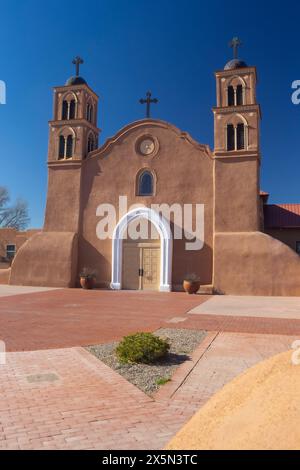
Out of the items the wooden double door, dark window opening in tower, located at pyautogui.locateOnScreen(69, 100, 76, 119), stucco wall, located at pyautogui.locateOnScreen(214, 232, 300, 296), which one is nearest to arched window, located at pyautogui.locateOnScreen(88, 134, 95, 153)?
dark window opening in tower, located at pyautogui.locateOnScreen(69, 100, 76, 119)

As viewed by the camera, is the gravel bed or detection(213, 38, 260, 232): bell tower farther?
detection(213, 38, 260, 232): bell tower

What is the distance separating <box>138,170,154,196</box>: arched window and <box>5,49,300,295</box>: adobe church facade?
2.4 inches

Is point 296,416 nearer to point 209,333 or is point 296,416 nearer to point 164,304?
point 209,333

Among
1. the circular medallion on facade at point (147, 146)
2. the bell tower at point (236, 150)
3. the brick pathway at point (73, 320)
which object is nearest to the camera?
the brick pathway at point (73, 320)

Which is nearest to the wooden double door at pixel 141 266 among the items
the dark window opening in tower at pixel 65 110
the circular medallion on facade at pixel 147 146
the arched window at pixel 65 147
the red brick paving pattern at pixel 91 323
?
the circular medallion on facade at pixel 147 146

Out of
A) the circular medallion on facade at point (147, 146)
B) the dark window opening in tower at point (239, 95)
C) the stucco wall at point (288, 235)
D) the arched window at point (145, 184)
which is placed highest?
the dark window opening in tower at point (239, 95)

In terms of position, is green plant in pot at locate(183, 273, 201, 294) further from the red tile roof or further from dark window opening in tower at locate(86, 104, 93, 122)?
dark window opening in tower at locate(86, 104, 93, 122)

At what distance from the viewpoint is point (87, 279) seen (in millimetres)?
21578

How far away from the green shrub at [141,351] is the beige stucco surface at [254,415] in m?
2.58

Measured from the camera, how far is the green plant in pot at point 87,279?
21609 mm

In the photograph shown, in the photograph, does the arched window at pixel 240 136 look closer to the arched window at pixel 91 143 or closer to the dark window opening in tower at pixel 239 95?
the dark window opening in tower at pixel 239 95

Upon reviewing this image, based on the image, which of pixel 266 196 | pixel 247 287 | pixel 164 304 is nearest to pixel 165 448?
pixel 164 304

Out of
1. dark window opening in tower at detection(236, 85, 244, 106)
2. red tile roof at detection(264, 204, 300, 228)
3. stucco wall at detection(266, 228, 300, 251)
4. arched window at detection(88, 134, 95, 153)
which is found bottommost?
→ stucco wall at detection(266, 228, 300, 251)

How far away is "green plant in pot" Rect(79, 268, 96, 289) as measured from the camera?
70.9ft
